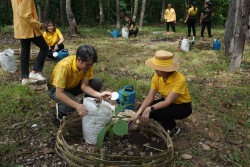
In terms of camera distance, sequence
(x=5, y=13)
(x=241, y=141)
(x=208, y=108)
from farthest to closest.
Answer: (x=5, y=13) → (x=208, y=108) → (x=241, y=141)

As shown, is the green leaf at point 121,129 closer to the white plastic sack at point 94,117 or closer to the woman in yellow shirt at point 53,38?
the white plastic sack at point 94,117

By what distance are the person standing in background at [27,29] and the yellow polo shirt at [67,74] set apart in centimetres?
140

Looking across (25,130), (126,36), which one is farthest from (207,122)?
(126,36)

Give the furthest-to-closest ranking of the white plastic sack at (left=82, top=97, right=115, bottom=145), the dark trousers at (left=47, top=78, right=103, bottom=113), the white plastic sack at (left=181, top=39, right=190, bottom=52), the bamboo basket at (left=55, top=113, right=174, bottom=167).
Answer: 1. the white plastic sack at (left=181, top=39, right=190, bottom=52)
2. the dark trousers at (left=47, top=78, right=103, bottom=113)
3. the white plastic sack at (left=82, top=97, right=115, bottom=145)
4. the bamboo basket at (left=55, top=113, right=174, bottom=167)

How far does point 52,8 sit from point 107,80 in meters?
14.8

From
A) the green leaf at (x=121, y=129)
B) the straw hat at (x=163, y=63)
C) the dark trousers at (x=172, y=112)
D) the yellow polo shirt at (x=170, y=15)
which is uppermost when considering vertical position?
the yellow polo shirt at (x=170, y=15)

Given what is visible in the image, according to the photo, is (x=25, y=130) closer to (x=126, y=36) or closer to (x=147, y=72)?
(x=147, y=72)

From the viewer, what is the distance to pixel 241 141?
220 cm

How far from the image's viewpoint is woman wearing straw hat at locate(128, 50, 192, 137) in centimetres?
199

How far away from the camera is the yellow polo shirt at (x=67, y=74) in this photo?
1996 millimetres

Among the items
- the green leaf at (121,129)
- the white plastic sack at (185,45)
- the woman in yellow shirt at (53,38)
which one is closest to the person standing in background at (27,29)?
the woman in yellow shirt at (53,38)

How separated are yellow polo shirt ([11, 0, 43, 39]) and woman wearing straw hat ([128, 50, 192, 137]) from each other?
2.21 metres

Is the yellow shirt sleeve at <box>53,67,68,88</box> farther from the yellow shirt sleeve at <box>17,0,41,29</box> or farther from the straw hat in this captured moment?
the yellow shirt sleeve at <box>17,0,41,29</box>

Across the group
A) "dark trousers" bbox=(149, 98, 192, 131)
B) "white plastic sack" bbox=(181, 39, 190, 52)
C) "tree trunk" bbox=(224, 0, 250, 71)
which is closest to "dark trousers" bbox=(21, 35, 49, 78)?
"dark trousers" bbox=(149, 98, 192, 131)
